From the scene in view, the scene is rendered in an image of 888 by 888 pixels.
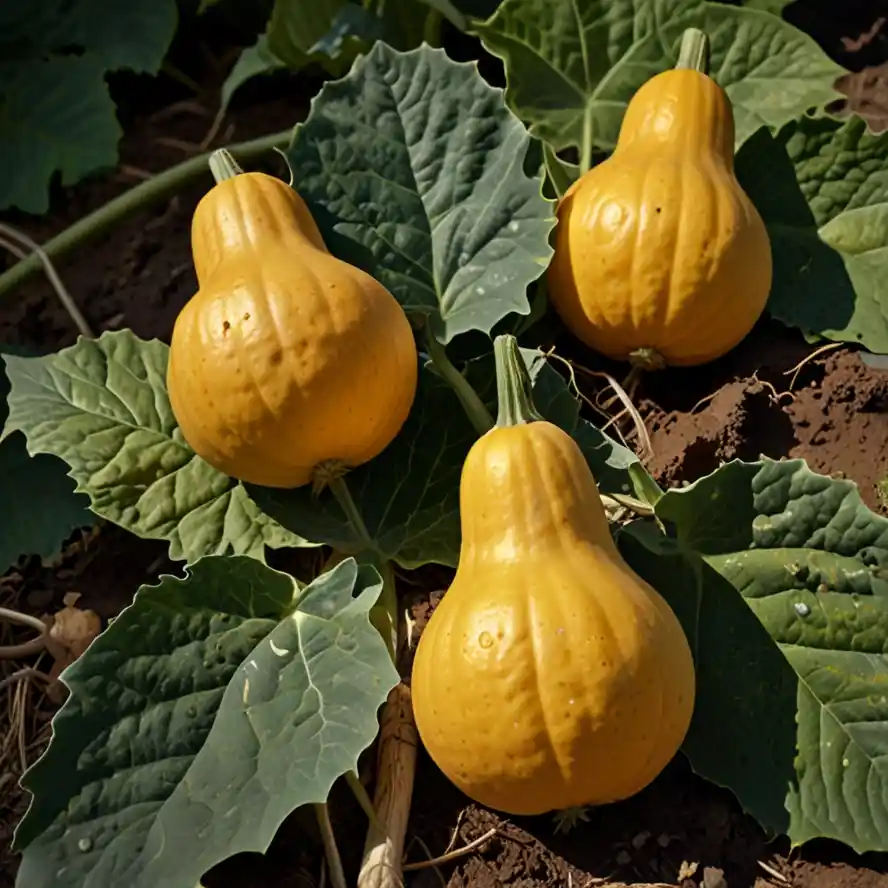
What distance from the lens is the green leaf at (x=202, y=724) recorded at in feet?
4.26

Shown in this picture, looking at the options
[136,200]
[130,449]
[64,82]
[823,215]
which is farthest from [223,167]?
[823,215]

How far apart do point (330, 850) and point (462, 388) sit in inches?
28.2

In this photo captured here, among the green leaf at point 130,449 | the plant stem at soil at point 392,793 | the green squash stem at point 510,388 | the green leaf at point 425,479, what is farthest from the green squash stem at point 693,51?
the plant stem at soil at point 392,793

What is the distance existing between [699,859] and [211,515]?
34.5 inches

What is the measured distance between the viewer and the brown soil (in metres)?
1.42

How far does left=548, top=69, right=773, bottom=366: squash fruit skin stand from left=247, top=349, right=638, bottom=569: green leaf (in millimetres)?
159

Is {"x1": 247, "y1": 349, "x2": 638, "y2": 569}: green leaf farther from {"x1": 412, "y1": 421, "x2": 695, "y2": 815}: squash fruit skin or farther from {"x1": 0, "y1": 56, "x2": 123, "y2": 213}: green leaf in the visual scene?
{"x1": 0, "y1": 56, "x2": 123, "y2": 213}: green leaf

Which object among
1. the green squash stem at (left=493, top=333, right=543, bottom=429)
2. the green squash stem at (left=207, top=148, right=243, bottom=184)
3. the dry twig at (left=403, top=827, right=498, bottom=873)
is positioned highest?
the green squash stem at (left=207, top=148, right=243, bottom=184)

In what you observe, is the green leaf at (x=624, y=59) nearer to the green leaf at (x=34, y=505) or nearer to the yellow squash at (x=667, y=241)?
the yellow squash at (x=667, y=241)

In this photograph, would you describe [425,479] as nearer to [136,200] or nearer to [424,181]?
[424,181]

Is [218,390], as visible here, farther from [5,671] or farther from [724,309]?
[724,309]

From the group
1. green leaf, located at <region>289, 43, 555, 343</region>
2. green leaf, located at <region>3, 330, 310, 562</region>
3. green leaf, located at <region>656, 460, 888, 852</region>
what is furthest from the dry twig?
green leaf, located at <region>289, 43, 555, 343</region>

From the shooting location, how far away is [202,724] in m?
1.41

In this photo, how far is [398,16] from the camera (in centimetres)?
228
